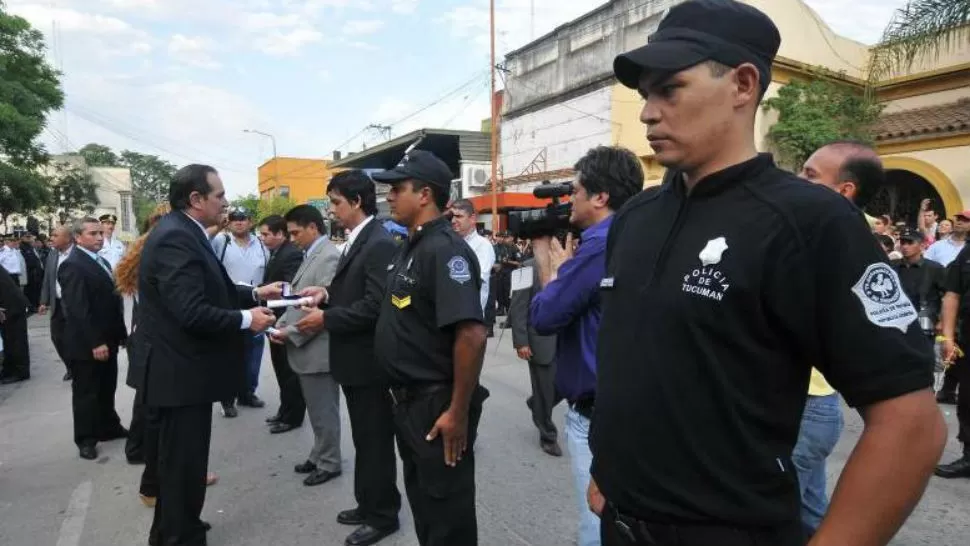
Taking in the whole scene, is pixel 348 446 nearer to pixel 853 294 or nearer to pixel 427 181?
pixel 427 181

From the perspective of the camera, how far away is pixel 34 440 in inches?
216

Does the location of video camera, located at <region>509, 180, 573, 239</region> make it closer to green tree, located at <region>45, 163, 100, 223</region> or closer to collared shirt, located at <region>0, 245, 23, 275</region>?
collared shirt, located at <region>0, 245, 23, 275</region>

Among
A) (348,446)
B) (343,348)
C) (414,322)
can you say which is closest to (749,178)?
(414,322)

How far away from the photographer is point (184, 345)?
3.24 metres

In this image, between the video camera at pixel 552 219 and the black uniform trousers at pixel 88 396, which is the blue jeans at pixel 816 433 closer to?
the video camera at pixel 552 219

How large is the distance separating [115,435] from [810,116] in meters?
15.5

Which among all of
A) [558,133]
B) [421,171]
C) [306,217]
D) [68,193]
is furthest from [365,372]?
[68,193]

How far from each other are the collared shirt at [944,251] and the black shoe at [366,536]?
22.2 ft

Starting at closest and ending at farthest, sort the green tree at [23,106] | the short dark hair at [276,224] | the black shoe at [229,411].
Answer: the black shoe at [229,411], the short dark hair at [276,224], the green tree at [23,106]

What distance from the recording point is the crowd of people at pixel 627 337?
109cm

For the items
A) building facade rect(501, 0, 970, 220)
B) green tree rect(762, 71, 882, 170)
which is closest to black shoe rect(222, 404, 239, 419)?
building facade rect(501, 0, 970, 220)

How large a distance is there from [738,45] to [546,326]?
1.41 meters

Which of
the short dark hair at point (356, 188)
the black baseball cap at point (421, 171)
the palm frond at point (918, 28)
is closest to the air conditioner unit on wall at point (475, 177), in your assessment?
the palm frond at point (918, 28)

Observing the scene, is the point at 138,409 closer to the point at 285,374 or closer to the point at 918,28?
the point at 285,374
